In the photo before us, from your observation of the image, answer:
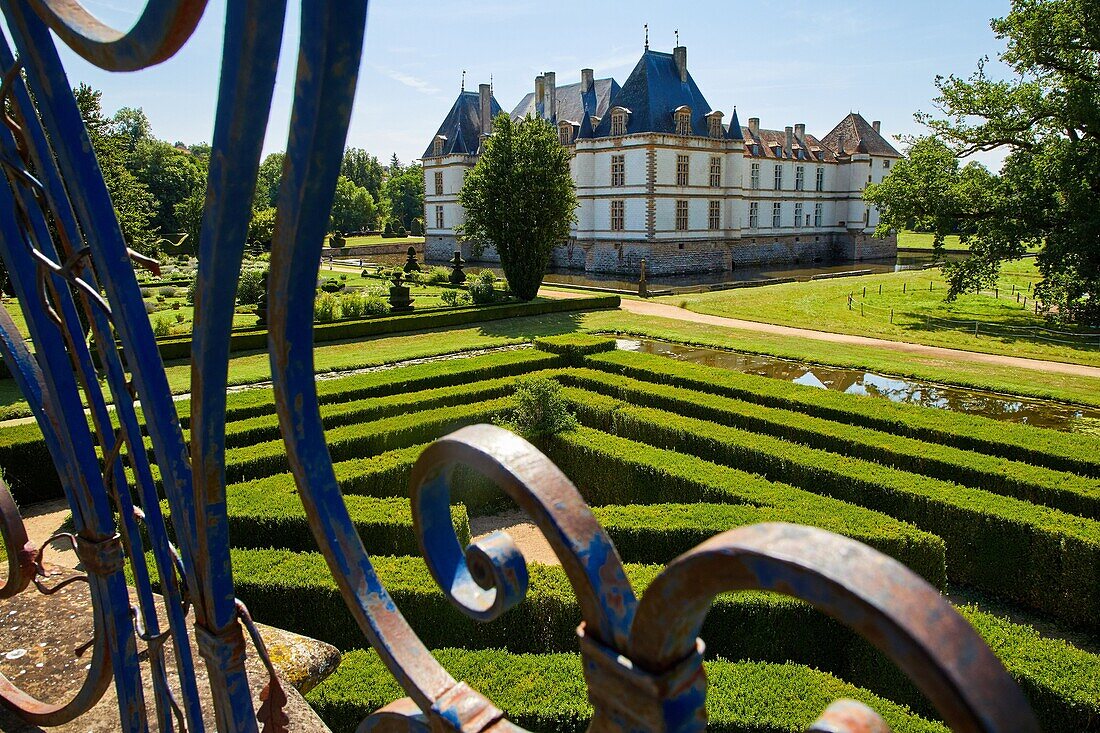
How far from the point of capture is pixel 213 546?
137 centimetres

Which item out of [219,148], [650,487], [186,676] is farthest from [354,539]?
[650,487]

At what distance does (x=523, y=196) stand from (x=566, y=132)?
1760cm

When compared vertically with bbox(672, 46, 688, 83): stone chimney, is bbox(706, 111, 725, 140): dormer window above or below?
below

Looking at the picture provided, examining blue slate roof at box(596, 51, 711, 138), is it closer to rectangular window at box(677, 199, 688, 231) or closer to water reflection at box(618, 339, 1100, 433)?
rectangular window at box(677, 199, 688, 231)

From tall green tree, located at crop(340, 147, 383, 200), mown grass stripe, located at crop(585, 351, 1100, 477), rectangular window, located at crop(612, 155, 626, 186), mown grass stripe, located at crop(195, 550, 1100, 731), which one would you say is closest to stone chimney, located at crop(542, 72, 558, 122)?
rectangular window, located at crop(612, 155, 626, 186)

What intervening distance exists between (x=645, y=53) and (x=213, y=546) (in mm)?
40010

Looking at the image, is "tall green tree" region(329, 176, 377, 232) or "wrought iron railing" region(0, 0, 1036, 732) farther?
"tall green tree" region(329, 176, 377, 232)

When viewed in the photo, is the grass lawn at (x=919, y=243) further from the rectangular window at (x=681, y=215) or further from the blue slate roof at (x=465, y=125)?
the blue slate roof at (x=465, y=125)

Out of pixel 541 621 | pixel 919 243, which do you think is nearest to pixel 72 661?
pixel 541 621

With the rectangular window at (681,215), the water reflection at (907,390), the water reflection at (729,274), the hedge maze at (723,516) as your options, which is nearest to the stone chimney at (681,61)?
the rectangular window at (681,215)

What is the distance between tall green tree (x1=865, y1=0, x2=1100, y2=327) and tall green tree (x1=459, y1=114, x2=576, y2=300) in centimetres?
1052

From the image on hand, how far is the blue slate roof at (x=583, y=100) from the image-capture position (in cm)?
4141

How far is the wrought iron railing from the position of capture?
751 mm

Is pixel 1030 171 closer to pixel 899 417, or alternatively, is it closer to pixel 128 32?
pixel 899 417
